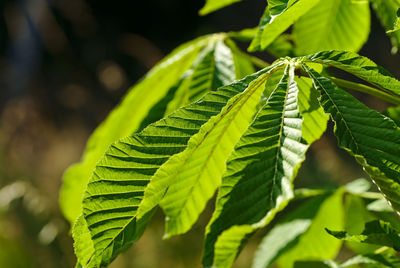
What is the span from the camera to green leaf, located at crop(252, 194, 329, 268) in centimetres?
115

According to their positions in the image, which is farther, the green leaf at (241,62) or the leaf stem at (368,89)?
the green leaf at (241,62)

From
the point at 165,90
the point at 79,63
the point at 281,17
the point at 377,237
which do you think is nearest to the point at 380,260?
the point at 377,237

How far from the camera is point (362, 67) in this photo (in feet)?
2.08

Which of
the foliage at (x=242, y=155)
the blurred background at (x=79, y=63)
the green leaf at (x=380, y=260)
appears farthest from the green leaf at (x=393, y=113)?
the blurred background at (x=79, y=63)

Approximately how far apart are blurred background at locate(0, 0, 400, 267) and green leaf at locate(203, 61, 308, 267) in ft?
15.6

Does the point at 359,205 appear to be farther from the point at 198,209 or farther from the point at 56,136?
the point at 56,136

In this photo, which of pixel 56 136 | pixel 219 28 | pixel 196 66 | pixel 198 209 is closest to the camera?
pixel 198 209

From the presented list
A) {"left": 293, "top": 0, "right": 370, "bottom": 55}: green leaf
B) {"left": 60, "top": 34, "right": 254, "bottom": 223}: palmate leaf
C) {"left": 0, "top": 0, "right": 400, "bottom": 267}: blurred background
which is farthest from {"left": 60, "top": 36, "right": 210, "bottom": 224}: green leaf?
{"left": 0, "top": 0, "right": 400, "bottom": 267}: blurred background

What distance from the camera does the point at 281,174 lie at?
588mm

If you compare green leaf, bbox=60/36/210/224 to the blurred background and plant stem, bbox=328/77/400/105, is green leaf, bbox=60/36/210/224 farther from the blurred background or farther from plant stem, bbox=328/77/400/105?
the blurred background

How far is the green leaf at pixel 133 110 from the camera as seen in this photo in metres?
1.01

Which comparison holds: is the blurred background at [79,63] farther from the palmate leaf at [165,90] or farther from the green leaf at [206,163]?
the green leaf at [206,163]

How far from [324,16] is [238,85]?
1.55 feet

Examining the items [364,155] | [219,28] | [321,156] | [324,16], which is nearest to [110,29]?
[219,28]
